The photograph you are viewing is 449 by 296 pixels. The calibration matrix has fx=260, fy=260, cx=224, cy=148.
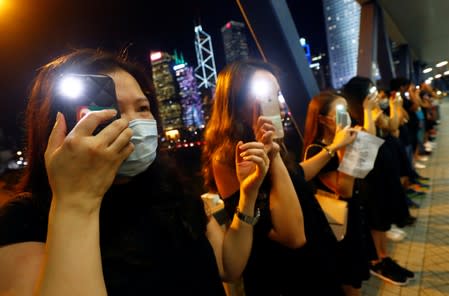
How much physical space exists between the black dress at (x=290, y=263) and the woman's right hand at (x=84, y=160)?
38.1 inches

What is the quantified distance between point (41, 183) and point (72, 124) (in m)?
0.35

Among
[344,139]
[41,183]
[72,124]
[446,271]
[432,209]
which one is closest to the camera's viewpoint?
[72,124]

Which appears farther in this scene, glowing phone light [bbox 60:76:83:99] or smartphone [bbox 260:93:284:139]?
smartphone [bbox 260:93:284:139]

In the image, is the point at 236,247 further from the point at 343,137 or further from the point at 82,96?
the point at 343,137

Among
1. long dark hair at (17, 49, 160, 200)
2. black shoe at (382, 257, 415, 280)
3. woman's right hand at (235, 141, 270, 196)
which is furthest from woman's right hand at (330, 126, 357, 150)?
long dark hair at (17, 49, 160, 200)

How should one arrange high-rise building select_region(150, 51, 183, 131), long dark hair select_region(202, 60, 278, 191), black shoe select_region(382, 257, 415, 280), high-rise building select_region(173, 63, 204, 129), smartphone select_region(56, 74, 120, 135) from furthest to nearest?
high-rise building select_region(150, 51, 183, 131)
high-rise building select_region(173, 63, 204, 129)
black shoe select_region(382, 257, 415, 280)
long dark hair select_region(202, 60, 278, 191)
smartphone select_region(56, 74, 120, 135)

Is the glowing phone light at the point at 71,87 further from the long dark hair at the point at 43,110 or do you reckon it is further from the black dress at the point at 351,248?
the black dress at the point at 351,248

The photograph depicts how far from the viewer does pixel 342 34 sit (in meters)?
20.5

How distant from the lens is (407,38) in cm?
989

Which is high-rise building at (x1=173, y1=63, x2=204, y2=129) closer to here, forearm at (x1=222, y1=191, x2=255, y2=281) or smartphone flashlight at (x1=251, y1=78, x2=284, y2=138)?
smartphone flashlight at (x1=251, y1=78, x2=284, y2=138)

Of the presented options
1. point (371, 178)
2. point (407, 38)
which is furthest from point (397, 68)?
point (371, 178)

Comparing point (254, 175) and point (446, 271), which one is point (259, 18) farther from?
point (446, 271)

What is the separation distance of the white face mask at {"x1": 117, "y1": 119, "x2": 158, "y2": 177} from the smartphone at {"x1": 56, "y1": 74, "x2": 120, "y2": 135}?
0.49 feet

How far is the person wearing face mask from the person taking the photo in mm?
568
